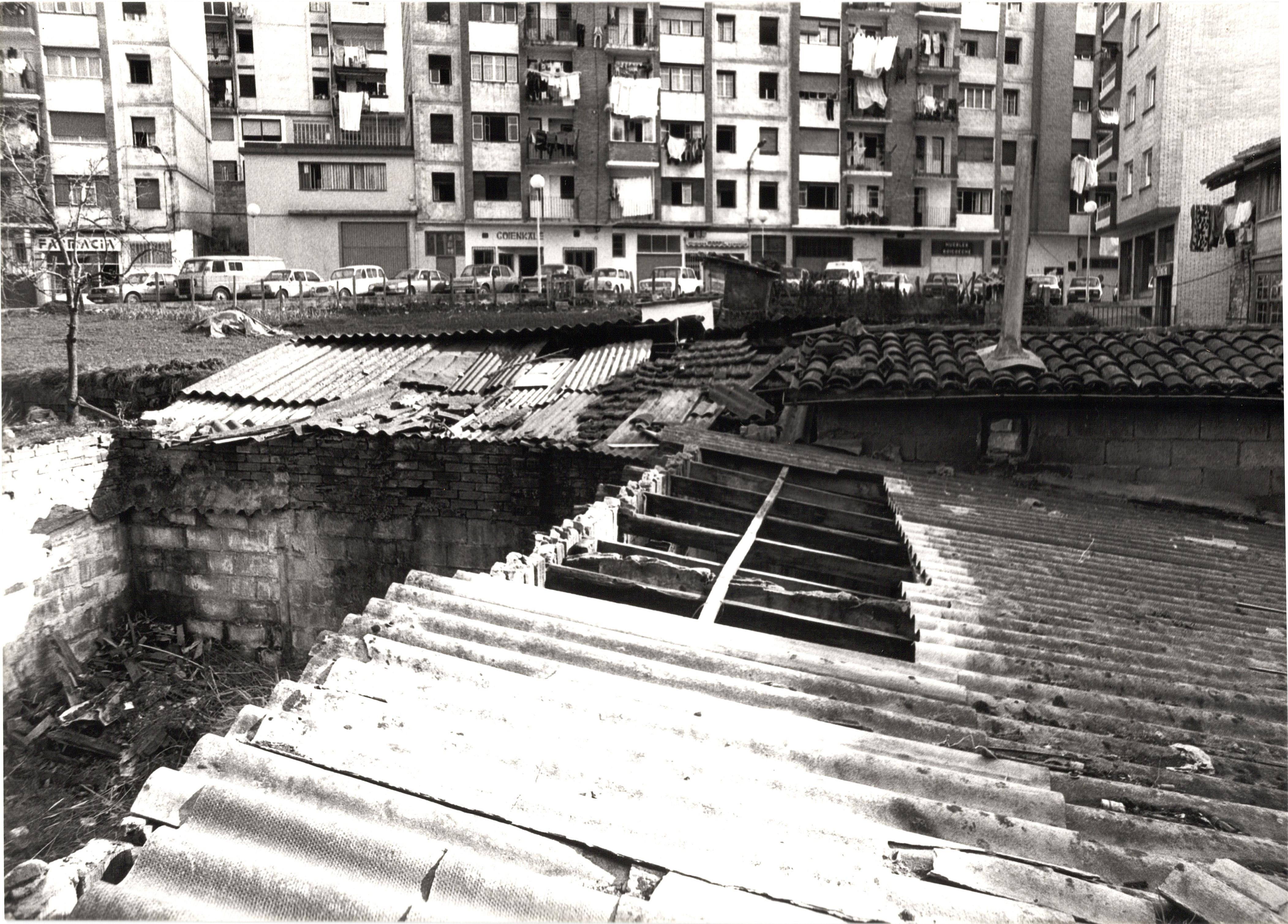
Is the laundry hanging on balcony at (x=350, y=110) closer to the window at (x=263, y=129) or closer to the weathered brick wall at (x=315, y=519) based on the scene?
the window at (x=263, y=129)

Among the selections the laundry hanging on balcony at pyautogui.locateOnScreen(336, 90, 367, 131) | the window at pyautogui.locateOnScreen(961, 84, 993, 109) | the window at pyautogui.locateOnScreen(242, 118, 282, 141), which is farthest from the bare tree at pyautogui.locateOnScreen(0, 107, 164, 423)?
the window at pyautogui.locateOnScreen(961, 84, 993, 109)

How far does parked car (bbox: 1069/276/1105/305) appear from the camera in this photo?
3093cm

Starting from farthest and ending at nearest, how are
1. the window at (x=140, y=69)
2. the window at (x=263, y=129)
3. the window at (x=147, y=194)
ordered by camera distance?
the window at (x=263, y=129) → the window at (x=147, y=194) → the window at (x=140, y=69)

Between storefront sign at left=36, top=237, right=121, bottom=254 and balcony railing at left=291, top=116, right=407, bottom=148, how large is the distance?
860 cm

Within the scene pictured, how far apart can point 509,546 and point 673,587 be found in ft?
17.6

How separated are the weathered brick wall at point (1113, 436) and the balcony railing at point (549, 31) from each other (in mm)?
28990

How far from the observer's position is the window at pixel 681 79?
Result: 3462 centimetres

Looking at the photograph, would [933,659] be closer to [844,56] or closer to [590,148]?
[590,148]

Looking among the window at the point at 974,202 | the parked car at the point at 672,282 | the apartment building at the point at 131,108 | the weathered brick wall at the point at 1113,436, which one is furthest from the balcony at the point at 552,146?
the weathered brick wall at the point at 1113,436

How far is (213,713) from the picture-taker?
8977 millimetres

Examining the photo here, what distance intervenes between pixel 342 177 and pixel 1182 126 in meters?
25.6

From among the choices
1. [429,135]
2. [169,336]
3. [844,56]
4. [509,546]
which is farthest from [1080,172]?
[509,546]

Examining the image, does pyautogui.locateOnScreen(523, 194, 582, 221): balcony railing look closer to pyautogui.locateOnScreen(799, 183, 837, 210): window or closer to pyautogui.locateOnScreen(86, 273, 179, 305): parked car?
pyautogui.locateOnScreen(799, 183, 837, 210): window

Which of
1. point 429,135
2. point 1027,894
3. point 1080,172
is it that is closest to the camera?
point 1027,894
